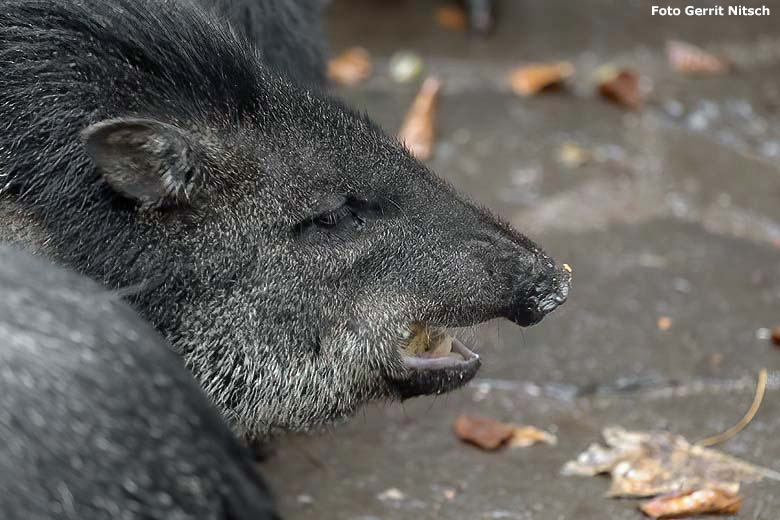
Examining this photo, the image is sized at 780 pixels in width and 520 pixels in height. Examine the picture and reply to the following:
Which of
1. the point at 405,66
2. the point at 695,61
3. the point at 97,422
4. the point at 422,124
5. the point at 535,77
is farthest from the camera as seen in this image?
the point at 405,66

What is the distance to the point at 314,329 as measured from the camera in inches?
120

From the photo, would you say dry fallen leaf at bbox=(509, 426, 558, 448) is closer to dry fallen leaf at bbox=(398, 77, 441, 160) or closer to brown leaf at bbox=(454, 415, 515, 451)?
brown leaf at bbox=(454, 415, 515, 451)

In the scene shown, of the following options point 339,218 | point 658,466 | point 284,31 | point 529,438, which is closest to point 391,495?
point 529,438

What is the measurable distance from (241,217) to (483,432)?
4.13ft

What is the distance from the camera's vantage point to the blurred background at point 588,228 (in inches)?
147

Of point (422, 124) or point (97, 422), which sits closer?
point (97, 422)

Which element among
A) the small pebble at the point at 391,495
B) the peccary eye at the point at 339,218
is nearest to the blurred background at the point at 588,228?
the small pebble at the point at 391,495

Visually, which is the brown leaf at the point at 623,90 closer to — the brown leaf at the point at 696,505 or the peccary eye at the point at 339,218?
the brown leaf at the point at 696,505

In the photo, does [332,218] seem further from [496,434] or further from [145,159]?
[496,434]

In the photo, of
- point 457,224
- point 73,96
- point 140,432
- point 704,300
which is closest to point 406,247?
point 457,224

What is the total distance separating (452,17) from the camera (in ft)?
22.8

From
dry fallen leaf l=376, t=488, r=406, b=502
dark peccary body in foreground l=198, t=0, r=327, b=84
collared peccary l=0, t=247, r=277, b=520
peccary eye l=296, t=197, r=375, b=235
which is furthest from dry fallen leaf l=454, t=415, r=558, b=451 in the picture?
collared peccary l=0, t=247, r=277, b=520

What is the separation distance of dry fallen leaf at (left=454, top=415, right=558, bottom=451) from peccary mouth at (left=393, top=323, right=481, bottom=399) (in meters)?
0.67

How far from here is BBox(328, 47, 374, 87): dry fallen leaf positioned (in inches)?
248
